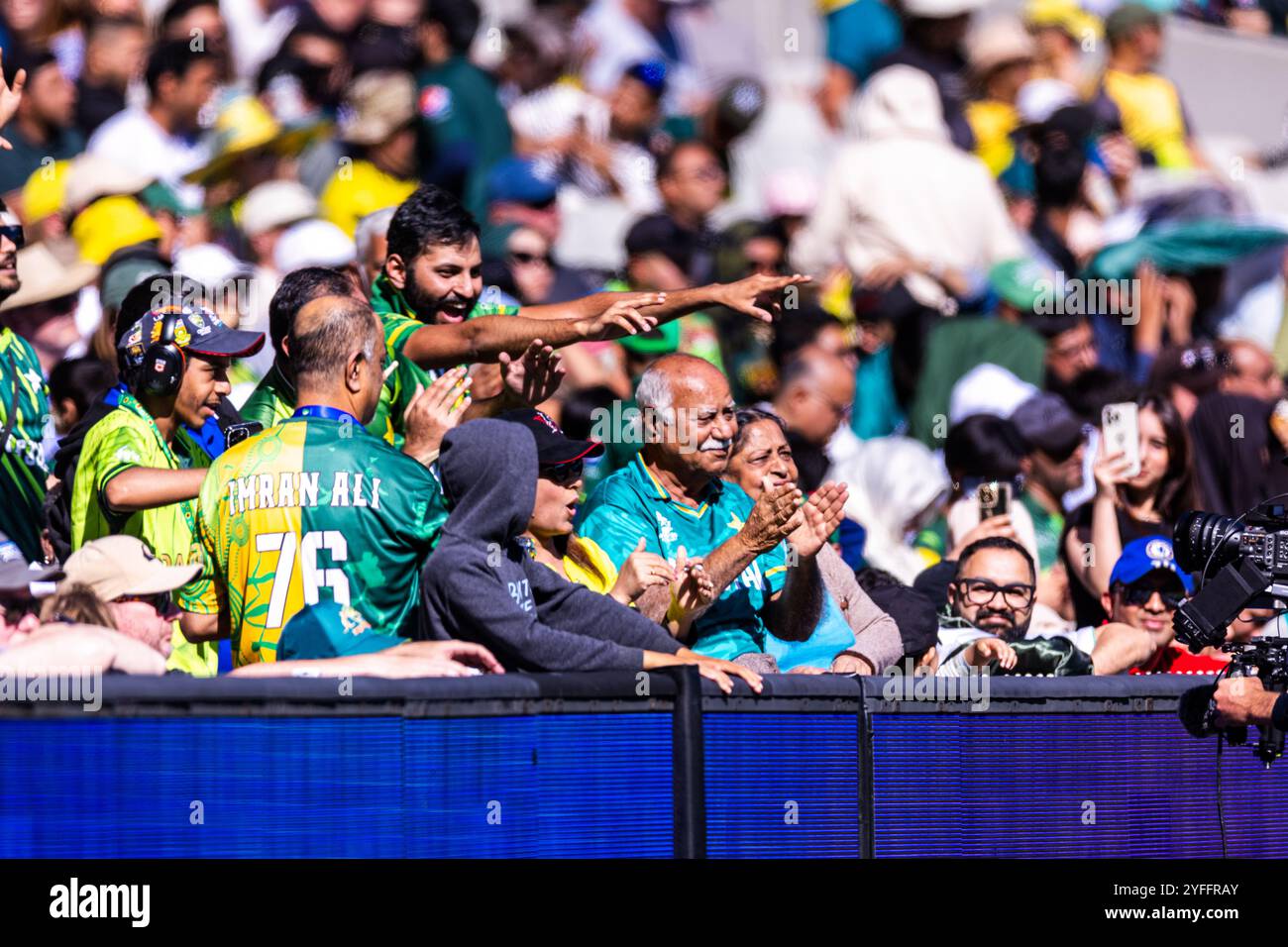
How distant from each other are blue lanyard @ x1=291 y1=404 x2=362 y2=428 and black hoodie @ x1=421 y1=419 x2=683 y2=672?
0.91ft

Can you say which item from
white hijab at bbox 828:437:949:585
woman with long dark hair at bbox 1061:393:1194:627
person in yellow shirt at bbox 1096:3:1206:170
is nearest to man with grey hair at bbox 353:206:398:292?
white hijab at bbox 828:437:949:585

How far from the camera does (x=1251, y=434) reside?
10359 millimetres

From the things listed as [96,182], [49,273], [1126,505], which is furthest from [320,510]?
[96,182]

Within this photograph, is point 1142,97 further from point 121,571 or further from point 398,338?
point 121,571

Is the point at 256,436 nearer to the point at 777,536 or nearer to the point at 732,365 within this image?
the point at 777,536

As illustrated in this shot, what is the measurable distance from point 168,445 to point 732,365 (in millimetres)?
4951

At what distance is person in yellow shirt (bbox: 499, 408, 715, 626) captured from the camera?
6.36 metres

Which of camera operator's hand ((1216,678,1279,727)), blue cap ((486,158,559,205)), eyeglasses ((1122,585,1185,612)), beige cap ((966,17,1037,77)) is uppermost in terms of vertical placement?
beige cap ((966,17,1037,77))

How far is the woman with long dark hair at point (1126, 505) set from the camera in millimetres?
8750

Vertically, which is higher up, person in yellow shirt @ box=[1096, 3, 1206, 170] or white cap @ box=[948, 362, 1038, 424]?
person in yellow shirt @ box=[1096, 3, 1206, 170]

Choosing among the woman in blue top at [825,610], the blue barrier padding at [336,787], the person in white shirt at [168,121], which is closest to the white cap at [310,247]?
the person in white shirt at [168,121]

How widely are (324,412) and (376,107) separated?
6538mm

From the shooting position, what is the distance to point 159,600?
6.14 m

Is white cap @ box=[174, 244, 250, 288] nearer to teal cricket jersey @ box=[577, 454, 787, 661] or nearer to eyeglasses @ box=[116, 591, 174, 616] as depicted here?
teal cricket jersey @ box=[577, 454, 787, 661]
